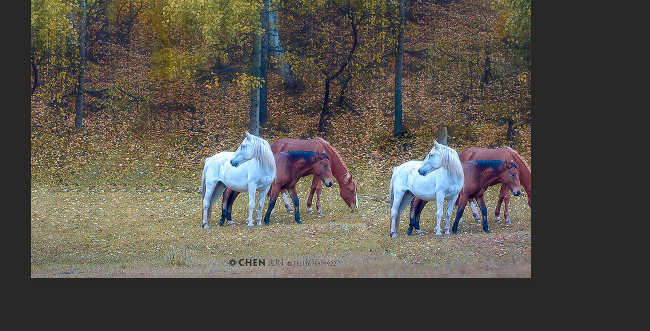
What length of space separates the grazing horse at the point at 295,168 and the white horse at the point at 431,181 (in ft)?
6.09

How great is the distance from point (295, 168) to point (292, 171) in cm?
10

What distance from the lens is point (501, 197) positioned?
13.9m

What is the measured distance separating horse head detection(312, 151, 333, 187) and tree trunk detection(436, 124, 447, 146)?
2775mm

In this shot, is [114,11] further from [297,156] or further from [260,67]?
[297,156]

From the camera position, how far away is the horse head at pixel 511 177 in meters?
13.1

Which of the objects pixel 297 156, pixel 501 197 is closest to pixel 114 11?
pixel 297 156

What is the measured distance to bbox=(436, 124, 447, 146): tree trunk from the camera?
14867mm

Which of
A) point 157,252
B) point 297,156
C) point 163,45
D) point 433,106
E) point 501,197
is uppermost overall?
point 163,45

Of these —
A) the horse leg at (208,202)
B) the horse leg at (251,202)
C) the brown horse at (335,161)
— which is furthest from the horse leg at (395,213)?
the horse leg at (208,202)

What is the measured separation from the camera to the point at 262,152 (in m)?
13.8

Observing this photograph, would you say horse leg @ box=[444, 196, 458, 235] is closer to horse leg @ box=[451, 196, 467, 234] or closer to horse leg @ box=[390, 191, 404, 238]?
horse leg @ box=[451, 196, 467, 234]

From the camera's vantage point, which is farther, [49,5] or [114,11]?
[114,11]

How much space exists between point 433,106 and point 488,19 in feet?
8.63

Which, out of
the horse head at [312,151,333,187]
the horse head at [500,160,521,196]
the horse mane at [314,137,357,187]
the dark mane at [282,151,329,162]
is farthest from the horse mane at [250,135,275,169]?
the horse head at [500,160,521,196]
